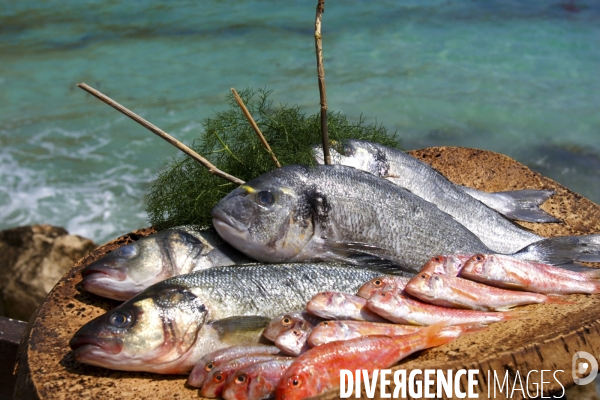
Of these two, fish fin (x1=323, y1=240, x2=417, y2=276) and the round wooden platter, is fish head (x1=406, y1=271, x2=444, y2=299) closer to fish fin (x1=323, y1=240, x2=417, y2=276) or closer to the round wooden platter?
the round wooden platter

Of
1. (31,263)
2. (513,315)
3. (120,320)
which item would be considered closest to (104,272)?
(120,320)

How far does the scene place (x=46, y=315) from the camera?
3078 millimetres

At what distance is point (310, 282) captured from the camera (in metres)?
2.89

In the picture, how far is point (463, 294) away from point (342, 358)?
706 millimetres

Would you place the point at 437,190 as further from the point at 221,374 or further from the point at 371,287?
the point at 221,374

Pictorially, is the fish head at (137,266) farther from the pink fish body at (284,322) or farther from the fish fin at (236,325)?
the pink fish body at (284,322)

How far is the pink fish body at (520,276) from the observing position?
9.43 ft

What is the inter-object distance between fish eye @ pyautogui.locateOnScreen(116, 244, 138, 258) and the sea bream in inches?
16.1

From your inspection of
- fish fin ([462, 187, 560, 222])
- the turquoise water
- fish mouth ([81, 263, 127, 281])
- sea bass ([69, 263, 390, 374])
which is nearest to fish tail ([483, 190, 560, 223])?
fish fin ([462, 187, 560, 222])

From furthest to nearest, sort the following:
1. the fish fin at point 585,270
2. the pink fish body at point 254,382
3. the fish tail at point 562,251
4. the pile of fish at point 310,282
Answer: the fish tail at point 562,251
the fish fin at point 585,270
the pile of fish at point 310,282
the pink fish body at point 254,382

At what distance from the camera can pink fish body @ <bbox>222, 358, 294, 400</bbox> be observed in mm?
2420

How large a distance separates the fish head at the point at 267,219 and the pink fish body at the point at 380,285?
0.45m

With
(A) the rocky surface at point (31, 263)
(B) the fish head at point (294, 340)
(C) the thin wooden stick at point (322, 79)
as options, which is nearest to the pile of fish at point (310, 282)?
(B) the fish head at point (294, 340)

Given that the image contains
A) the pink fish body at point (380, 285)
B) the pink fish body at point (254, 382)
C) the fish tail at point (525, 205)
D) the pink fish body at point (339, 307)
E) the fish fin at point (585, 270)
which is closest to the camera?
the pink fish body at point (254, 382)
